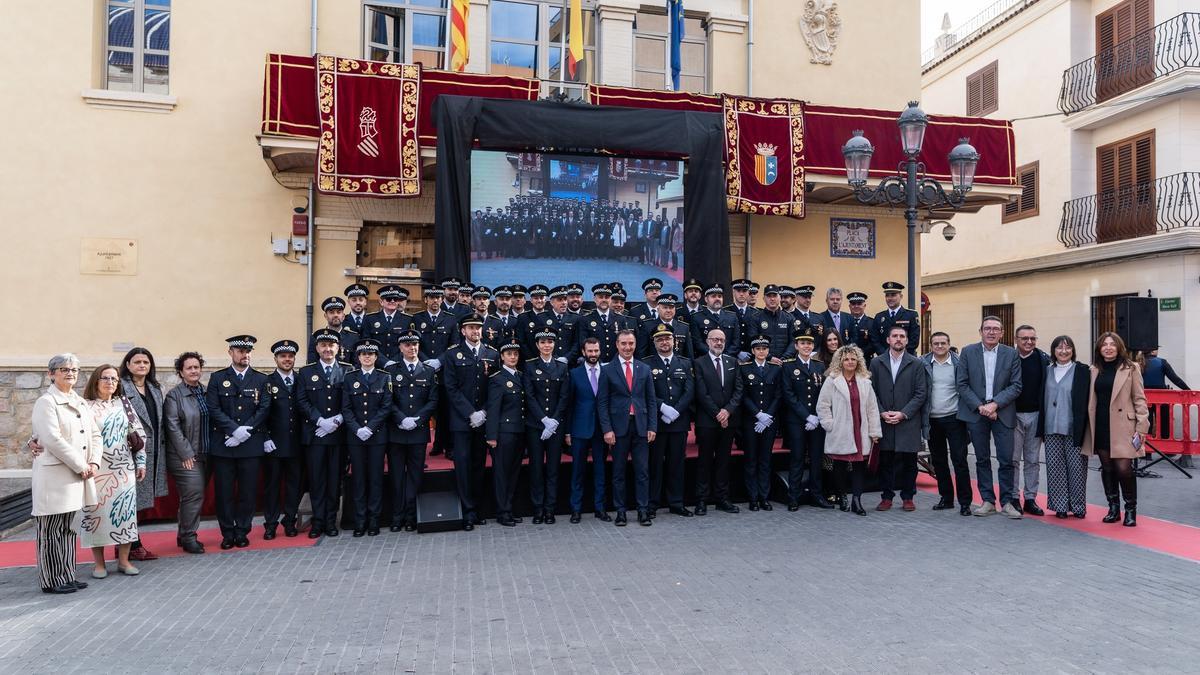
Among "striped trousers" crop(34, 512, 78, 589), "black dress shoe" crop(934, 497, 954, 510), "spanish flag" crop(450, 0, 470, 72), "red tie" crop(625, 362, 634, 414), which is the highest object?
"spanish flag" crop(450, 0, 470, 72)

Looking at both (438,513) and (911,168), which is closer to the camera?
(438,513)

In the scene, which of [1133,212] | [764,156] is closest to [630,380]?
[764,156]

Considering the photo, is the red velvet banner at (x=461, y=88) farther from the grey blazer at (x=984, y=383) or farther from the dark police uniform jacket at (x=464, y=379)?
the grey blazer at (x=984, y=383)

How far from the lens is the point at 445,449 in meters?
9.75

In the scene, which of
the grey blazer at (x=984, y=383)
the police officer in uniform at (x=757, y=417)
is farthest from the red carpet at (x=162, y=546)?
the grey blazer at (x=984, y=383)

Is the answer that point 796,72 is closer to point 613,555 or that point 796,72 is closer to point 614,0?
point 614,0

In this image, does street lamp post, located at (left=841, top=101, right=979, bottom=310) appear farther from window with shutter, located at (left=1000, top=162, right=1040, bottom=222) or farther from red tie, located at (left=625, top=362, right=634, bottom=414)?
window with shutter, located at (left=1000, top=162, right=1040, bottom=222)

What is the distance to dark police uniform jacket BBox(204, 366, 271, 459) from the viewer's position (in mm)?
7797

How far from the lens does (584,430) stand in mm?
8734

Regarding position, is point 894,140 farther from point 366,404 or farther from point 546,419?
point 366,404

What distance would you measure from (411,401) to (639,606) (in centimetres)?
364

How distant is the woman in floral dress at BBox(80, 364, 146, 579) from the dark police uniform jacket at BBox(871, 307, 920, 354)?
28.4 ft

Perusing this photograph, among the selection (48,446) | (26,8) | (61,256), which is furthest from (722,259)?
(26,8)

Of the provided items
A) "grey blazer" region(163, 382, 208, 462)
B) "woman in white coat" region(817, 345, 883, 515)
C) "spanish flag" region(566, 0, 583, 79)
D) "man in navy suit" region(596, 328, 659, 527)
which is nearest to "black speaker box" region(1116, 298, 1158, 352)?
"woman in white coat" region(817, 345, 883, 515)
